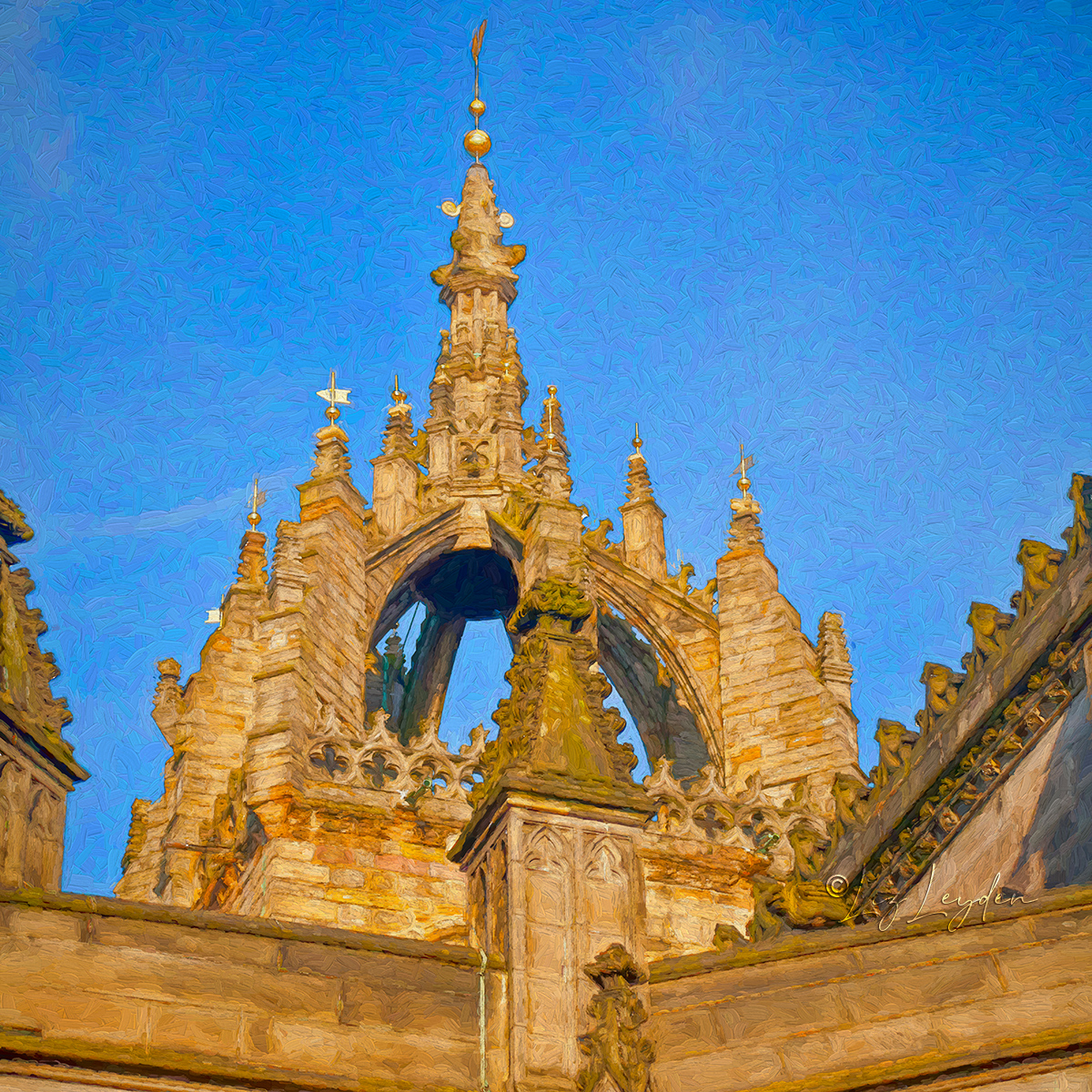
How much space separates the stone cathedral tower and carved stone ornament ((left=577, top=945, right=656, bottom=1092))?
6881mm

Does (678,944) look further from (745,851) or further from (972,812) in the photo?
(972,812)

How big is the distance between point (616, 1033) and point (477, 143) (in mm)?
34734

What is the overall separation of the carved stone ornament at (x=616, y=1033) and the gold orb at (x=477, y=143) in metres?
34.0

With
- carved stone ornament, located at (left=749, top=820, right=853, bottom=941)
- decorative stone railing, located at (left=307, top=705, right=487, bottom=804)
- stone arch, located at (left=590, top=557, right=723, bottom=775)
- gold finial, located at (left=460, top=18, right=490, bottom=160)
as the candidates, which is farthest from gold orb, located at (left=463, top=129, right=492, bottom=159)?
carved stone ornament, located at (left=749, top=820, right=853, bottom=941)

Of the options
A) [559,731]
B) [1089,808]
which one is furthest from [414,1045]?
[1089,808]

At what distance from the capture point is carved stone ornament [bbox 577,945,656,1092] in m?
9.23

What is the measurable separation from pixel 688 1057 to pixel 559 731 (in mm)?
2126

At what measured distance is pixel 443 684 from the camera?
33.0 meters

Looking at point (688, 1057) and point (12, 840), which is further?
point (12, 840)

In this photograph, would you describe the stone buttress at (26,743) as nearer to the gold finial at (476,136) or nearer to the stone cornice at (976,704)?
the stone cornice at (976,704)

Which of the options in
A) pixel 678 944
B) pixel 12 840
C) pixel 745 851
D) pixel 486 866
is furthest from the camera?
pixel 745 851

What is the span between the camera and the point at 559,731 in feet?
35.1

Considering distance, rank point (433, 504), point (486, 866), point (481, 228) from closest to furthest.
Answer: point (486, 866) < point (433, 504) < point (481, 228)

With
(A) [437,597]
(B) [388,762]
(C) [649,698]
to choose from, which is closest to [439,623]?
(A) [437,597]
